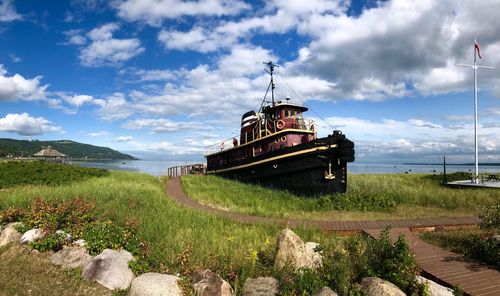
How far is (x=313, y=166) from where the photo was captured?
19.8 meters

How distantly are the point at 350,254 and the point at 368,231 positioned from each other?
127 inches

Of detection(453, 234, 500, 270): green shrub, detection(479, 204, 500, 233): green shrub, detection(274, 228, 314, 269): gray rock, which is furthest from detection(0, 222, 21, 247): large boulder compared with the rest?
detection(479, 204, 500, 233): green shrub

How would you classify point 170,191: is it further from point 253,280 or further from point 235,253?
point 253,280

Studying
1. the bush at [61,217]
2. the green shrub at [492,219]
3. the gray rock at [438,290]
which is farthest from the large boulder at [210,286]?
the green shrub at [492,219]

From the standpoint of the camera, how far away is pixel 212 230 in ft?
34.8

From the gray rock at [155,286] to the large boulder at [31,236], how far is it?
4118 mm

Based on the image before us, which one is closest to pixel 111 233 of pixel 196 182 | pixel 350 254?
pixel 350 254

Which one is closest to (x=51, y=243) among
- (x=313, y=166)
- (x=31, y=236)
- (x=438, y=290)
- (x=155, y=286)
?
(x=31, y=236)

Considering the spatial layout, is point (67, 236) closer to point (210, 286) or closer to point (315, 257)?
point (210, 286)

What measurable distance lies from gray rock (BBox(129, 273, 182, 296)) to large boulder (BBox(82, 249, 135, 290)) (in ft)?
1.78

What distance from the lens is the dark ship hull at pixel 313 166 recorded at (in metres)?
19.4

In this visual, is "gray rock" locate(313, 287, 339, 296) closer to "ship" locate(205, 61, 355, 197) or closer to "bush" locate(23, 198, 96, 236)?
"bush" locate(23, 198, 96, 236)

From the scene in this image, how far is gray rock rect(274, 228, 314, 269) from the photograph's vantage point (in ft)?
24.4

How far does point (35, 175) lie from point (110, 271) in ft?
53.7
